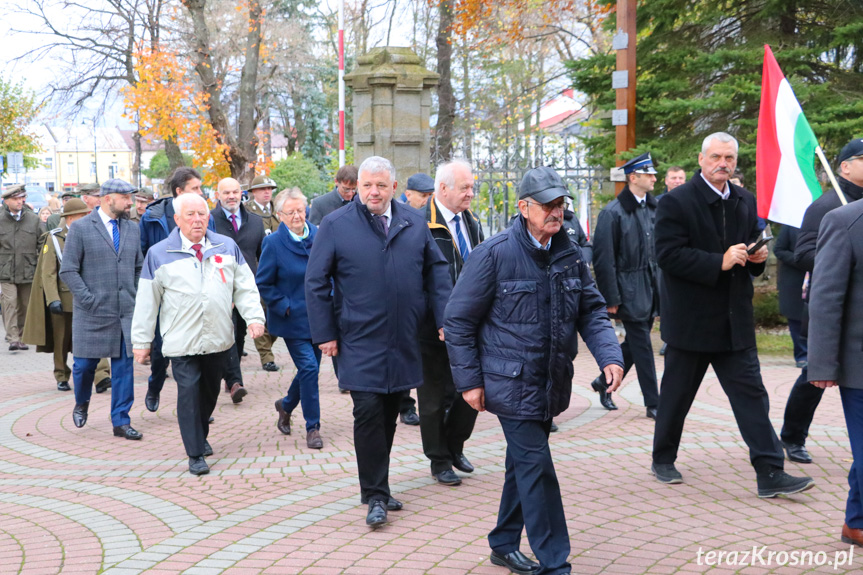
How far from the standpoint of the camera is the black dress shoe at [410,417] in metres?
7.93

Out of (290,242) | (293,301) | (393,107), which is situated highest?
(393,107)

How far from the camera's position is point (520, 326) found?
433 centimetres

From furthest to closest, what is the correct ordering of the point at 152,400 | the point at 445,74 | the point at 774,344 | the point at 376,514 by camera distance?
the point at 445,74 → the point at 774,344 → the point at 152,400 → the point at 376,514

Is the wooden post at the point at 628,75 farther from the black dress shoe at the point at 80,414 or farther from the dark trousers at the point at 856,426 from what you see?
the dark trousers at the point at 856,426

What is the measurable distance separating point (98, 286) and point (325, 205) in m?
2.70

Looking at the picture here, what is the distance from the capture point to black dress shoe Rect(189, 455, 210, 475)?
6.54m

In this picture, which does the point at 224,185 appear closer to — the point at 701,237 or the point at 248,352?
the point at 248,352

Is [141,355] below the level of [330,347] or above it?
below

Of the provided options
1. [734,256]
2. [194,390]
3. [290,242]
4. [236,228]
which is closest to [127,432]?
[194,390]

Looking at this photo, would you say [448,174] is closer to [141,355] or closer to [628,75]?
[141,355]

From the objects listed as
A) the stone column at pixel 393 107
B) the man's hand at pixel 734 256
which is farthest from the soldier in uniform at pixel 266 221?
the man's hand at pixel 734 256

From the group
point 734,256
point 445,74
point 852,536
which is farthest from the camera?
point 445,74

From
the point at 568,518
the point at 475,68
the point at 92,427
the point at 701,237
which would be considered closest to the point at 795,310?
the point at 701,237

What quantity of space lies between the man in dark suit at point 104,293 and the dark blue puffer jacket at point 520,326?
4.39 m
